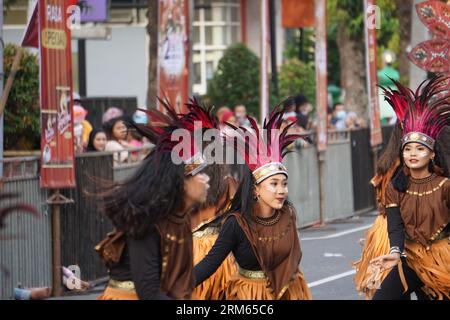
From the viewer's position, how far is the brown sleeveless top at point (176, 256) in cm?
664

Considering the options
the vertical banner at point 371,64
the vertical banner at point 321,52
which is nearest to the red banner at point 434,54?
the vertical banner at point 321,52

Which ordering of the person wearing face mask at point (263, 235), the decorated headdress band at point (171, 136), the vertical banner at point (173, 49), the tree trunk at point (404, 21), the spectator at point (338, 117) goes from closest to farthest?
1. the decorated headdress band at point (171, 136)
2. the person wearing face mask at point (263, 235)
3. the vertical banner at point (173, 49)
4. the spectator at point (338, 117)
5. the tree trunk at point (404, 21)

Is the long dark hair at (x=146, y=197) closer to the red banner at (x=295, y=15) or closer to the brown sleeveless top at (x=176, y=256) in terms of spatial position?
the brown sleeveless top at (x=176, y=256)

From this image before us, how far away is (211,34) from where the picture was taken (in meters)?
36.4

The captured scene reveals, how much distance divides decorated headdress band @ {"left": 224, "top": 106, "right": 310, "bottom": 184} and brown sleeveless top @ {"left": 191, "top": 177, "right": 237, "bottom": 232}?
6.81 ft

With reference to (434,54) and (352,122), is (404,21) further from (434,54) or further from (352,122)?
(434,54)

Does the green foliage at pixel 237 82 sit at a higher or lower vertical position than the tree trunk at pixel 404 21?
lower

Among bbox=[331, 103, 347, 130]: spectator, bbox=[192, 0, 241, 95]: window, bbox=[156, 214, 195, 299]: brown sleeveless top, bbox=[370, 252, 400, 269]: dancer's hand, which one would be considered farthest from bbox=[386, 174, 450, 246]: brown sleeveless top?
bbox=[192, 0, 241, 95]: window

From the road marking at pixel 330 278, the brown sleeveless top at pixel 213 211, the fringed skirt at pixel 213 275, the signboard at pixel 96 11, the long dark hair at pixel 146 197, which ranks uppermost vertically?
the signboard at pixel 96 11

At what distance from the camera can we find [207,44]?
36.2m

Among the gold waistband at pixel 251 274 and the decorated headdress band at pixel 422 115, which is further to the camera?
the decorated headdress band at pixel 422 115

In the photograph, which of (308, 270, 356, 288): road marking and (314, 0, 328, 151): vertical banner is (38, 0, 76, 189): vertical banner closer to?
(308, 270, 356, 288): road marking
